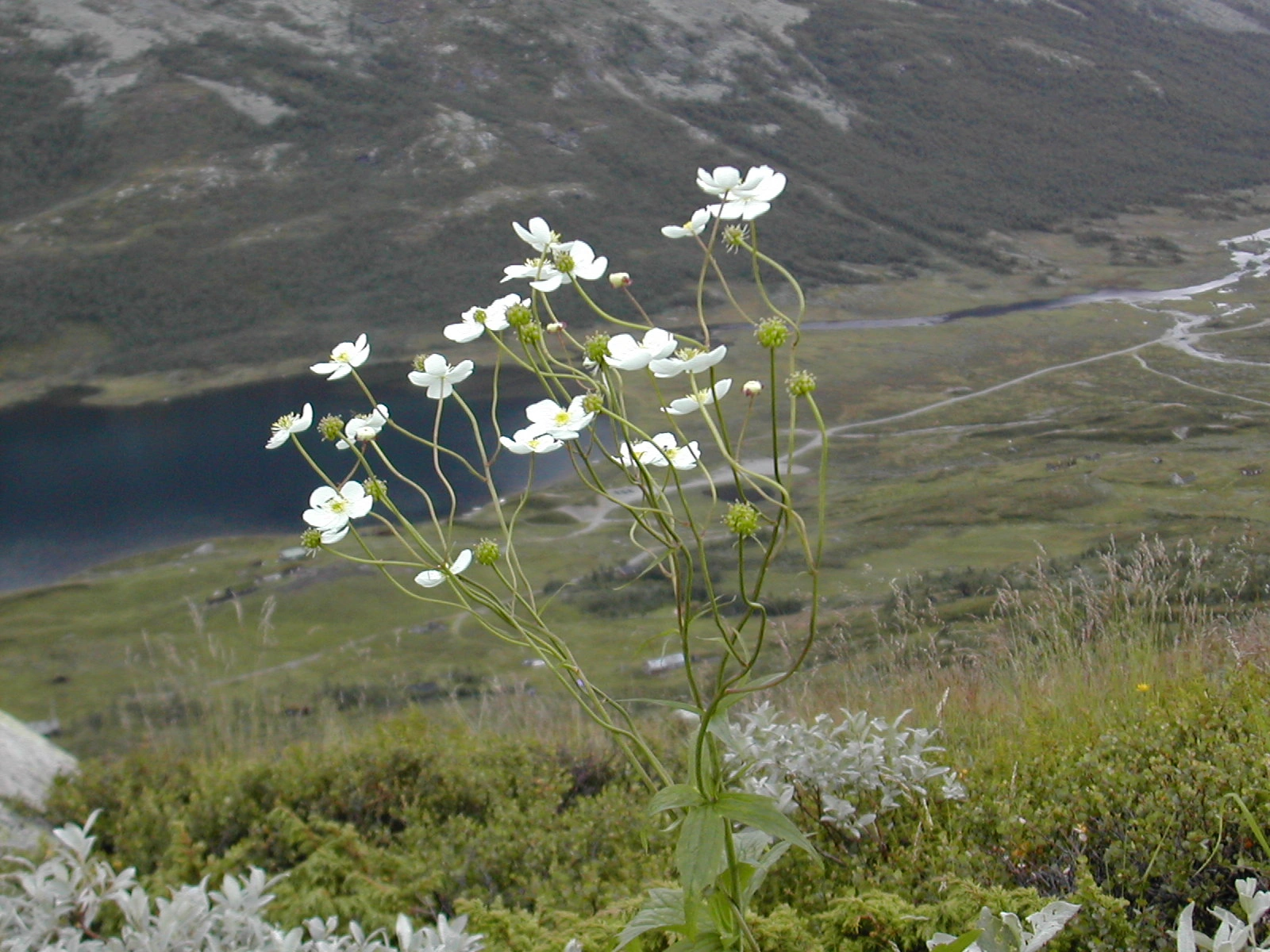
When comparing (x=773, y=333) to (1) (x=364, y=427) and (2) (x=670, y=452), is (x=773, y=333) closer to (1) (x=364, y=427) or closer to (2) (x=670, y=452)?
(2) (x=670, y=452)

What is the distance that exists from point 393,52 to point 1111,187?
87569 millimetres

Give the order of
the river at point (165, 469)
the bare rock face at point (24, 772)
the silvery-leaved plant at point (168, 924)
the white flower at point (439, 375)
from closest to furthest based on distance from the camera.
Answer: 1. the white flower at point (439, 375)
2. the silvery-leaved plant at point (168, 924)
3. the bare rock face at point (24, 772)
4. the river at point (165, 469)

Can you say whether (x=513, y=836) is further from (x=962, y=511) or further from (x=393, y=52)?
(x=393, y=52)

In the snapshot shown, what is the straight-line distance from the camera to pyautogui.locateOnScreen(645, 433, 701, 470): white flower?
1.84 metres

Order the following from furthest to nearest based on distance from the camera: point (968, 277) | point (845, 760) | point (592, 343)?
point (968, 277) < point (845, 760) < point (592, 343)

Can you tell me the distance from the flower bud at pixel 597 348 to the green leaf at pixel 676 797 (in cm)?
75

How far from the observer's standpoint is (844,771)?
10.4ft

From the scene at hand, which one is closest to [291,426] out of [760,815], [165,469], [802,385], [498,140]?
[802,385]

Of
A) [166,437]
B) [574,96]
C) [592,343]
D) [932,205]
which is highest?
[592,343]

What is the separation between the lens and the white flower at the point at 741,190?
68.6 inches

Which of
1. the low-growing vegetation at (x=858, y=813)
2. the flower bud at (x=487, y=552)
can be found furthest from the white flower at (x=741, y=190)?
the low-growing vegetation at (x=858, y=813)

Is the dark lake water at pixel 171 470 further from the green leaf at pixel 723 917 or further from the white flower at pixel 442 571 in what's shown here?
the green leaf at pixel 723 917

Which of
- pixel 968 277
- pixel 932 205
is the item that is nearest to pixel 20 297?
pixel 968 277

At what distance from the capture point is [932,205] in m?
109
